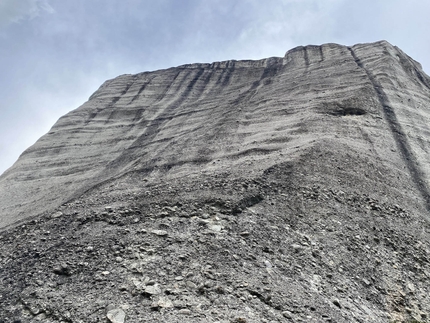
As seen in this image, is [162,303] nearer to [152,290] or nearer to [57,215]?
[152,290]

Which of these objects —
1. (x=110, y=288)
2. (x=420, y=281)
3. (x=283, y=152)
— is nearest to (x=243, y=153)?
(x=283, y=152)

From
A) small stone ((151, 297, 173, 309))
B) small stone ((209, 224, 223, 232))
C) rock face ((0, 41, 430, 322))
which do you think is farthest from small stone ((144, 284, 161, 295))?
small stone ((209, 224, 223, 232))

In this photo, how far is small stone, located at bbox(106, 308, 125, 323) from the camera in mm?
4148

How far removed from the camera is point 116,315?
4227 millimetres

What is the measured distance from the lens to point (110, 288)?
4.75 m

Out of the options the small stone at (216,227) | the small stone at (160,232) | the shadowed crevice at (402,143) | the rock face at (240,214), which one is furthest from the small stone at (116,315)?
the shadowed crevice at (402,143)

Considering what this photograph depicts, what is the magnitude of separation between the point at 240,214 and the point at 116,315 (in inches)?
127

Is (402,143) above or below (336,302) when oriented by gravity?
below

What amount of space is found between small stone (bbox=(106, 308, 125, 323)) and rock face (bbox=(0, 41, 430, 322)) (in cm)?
2

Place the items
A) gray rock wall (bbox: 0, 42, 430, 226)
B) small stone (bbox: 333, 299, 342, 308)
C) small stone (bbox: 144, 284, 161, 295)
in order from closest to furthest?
1. small stone (bbox: 144, 284, 161, 295)
2. small stone (bbox: 333, 299, 342, 308)
3. gray rock wall (bbox: 0, 42, 430, 226)

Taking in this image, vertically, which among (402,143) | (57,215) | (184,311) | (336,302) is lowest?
(402,143)

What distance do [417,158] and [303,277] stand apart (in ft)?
26.3

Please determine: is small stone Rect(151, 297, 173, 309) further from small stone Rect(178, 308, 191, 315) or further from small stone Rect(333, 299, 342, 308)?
small stone Rect(333, 299, 342, 308)

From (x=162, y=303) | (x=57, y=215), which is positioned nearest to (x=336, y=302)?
(x=162, y=303)
